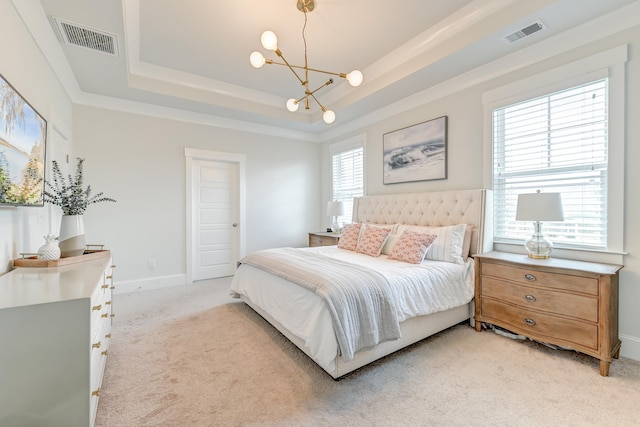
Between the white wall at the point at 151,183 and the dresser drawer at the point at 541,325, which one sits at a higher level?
the white wall at the point at 151,183

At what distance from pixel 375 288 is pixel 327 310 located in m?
0.40

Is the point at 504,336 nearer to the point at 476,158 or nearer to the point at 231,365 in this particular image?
the point at 476,158

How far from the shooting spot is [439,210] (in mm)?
3332

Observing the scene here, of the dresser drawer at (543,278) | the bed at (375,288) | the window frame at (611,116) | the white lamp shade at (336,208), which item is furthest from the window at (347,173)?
the window frame at (611,116)

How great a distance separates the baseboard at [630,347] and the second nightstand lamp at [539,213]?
2.52 feet

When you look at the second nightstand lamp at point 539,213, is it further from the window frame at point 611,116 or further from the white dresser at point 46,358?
the white dresser at point 46,358

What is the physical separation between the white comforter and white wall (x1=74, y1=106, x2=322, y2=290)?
197 cm

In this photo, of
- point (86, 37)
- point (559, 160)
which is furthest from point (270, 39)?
point (559, 160)

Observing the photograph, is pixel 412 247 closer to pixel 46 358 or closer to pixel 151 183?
pixel 46 358

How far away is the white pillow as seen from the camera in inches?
112

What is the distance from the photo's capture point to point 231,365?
2121mm

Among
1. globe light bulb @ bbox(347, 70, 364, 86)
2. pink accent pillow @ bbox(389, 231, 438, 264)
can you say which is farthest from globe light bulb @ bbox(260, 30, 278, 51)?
pink accent pillow @ bbox(389, 231, 438, 264)

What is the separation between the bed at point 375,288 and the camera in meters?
1.86

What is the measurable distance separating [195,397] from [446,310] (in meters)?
2.09
